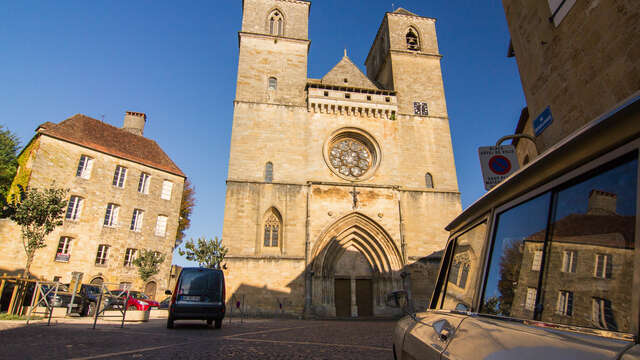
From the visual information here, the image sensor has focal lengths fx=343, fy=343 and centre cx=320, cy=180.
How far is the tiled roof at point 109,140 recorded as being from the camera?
1769 cm

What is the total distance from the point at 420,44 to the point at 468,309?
2359 cm

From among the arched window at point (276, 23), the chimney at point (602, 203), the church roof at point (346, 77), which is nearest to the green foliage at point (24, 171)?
the arched window at point (276, 23)

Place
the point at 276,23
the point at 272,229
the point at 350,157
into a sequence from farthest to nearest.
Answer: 1. the point at 276,23
2. the point at 350,157
3. the point at 272,229

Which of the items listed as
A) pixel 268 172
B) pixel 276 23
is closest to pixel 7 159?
pixel 268 172

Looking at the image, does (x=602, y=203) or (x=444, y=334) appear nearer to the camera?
(x=602, y=203)

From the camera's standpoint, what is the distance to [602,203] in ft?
3.32

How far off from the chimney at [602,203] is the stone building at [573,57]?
12.3 ft

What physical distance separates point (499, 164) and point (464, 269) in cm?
322

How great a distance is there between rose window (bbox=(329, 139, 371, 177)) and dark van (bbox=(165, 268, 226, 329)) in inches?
451

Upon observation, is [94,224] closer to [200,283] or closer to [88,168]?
[88,168]

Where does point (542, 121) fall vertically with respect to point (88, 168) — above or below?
below

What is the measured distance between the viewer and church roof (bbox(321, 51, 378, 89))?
68.7 feet

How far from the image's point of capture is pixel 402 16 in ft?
75.3

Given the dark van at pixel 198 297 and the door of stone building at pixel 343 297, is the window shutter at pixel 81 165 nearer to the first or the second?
the dark van at pixel 198 297
